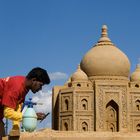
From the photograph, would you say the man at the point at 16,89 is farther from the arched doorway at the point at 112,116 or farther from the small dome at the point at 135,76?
the small dome at the point at 135,76

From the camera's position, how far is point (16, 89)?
5.00 meters

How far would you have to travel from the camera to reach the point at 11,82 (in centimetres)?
506

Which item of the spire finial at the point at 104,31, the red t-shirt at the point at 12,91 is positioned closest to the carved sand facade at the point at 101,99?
the spire finial at the point at 104,31

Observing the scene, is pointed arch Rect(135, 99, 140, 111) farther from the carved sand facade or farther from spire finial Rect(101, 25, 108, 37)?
spire finial Rect(101, 25, 108, 37)

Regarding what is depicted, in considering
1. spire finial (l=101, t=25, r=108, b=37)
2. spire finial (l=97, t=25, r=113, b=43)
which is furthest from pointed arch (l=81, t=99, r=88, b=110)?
spire finial (l=101, t=25, r=108, b=37)

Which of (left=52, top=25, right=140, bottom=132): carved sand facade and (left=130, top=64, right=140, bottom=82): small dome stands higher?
(left=130, top=64, right=140, bottom=82): small dome

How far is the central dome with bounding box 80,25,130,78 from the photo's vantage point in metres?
38.2

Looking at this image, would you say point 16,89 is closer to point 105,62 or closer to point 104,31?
point 105,62

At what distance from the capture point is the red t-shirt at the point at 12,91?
4.94m

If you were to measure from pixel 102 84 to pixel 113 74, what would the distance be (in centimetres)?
210

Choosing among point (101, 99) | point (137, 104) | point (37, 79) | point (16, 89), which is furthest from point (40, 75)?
point (137, 104)

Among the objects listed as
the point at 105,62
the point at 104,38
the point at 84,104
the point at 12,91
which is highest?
the point at 104,38

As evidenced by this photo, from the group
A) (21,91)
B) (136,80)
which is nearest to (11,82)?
(21,91)

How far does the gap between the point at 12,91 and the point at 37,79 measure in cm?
29
